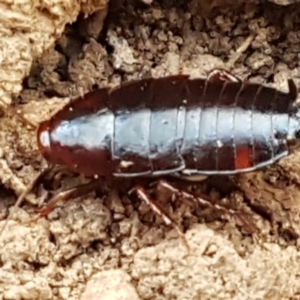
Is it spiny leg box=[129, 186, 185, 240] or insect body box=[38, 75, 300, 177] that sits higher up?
insect body box=[38, 75, 300, 177]

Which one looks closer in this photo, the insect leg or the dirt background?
the dirt background

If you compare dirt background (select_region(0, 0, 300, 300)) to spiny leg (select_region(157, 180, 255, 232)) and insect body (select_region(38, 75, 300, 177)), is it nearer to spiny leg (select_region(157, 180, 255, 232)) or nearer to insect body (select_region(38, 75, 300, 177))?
spiny leg (select_region(157, 180, 255, 232))

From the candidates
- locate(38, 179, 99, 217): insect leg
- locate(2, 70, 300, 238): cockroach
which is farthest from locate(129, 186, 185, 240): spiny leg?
locate(38, 179, 99, 217): insect leg

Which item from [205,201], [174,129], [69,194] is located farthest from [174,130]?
[69,194]

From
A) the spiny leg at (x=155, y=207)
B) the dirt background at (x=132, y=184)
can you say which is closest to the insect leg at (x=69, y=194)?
the dirt background at (x=132, y=184)

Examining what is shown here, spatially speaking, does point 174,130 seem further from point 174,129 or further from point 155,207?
point 155,207

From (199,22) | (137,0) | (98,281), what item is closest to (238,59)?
(199,22)

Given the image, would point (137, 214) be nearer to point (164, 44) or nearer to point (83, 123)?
point (83, 123)
